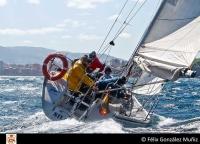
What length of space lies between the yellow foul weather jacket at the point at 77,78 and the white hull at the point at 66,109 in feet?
0.99

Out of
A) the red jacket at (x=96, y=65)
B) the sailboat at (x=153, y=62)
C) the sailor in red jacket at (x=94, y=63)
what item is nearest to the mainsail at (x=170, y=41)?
the sailboat at (x=153, y=62)

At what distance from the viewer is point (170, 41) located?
12305 millimetres

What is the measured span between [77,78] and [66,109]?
95 cm

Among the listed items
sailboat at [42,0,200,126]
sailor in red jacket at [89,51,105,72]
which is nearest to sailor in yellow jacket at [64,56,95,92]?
sailboat at [42,0,200,126]

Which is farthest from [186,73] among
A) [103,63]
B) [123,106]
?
[103,63]

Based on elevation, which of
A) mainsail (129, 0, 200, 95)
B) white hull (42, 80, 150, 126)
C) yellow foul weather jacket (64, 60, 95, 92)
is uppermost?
mainsail (129, 0, 200, 95)

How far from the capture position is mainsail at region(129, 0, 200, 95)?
11390 millimetres

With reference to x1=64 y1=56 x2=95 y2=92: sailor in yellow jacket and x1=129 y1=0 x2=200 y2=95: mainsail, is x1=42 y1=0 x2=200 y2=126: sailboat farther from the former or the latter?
x1=64 y1=56 x2=95 y2=92: sailor in yellow jacket

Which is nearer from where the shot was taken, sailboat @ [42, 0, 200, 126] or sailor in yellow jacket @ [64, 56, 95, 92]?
sailboat @ [42, 0, 200, 126]

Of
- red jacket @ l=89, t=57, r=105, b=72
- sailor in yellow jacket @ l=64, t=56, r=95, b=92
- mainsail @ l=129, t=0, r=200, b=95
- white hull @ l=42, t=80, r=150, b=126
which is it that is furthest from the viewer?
red jacket @ l=89, t=57, r=105, b=72

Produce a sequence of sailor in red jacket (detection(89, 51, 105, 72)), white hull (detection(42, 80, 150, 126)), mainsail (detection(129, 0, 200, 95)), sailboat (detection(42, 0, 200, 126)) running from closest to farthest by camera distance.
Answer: mainsail (detection(129, 0, 200, 95))
sailboat (detection(42, 0, 200, 126))
white hull (detection(42, 80, 150, 126))
sailor in red jacket (detection(89, 51, 105, 72))

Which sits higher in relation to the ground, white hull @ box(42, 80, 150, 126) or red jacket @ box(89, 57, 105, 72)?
red jacket @ box(89, 57, 105, 72)

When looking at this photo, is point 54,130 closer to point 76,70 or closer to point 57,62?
point 76,70
